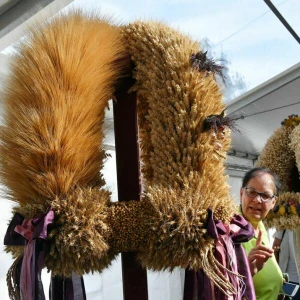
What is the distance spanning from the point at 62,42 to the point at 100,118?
0.14 meters

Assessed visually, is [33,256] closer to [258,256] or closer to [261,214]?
[258,256]

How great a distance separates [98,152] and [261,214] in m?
0.63

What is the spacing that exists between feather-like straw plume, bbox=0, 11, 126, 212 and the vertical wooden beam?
0.05m

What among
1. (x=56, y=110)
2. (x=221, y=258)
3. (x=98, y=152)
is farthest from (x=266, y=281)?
(x=56, y=110)

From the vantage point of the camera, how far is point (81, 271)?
2.65ft

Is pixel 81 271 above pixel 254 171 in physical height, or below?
below

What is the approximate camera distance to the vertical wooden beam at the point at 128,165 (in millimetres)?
885

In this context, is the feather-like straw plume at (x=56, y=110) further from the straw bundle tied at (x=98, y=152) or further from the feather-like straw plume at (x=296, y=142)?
the feather-like straw plume at (x=296, y=142)

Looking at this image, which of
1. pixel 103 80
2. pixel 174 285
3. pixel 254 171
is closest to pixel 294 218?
pixel 254 171

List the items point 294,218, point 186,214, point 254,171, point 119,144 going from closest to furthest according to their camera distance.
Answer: point 186,214, point 119,144, point 254,171, point 294,218

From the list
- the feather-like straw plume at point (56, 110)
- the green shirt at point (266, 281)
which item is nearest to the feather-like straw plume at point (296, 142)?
the green shirt at point (266, 281)

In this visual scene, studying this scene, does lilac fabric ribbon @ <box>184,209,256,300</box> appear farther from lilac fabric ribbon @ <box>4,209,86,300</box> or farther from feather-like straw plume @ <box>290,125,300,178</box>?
feather-like straw plume @ <box>290,125,300,178</box>

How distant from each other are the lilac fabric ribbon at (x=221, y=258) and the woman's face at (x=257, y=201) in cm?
48

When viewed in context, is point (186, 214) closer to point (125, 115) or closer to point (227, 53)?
point (125, 115)
